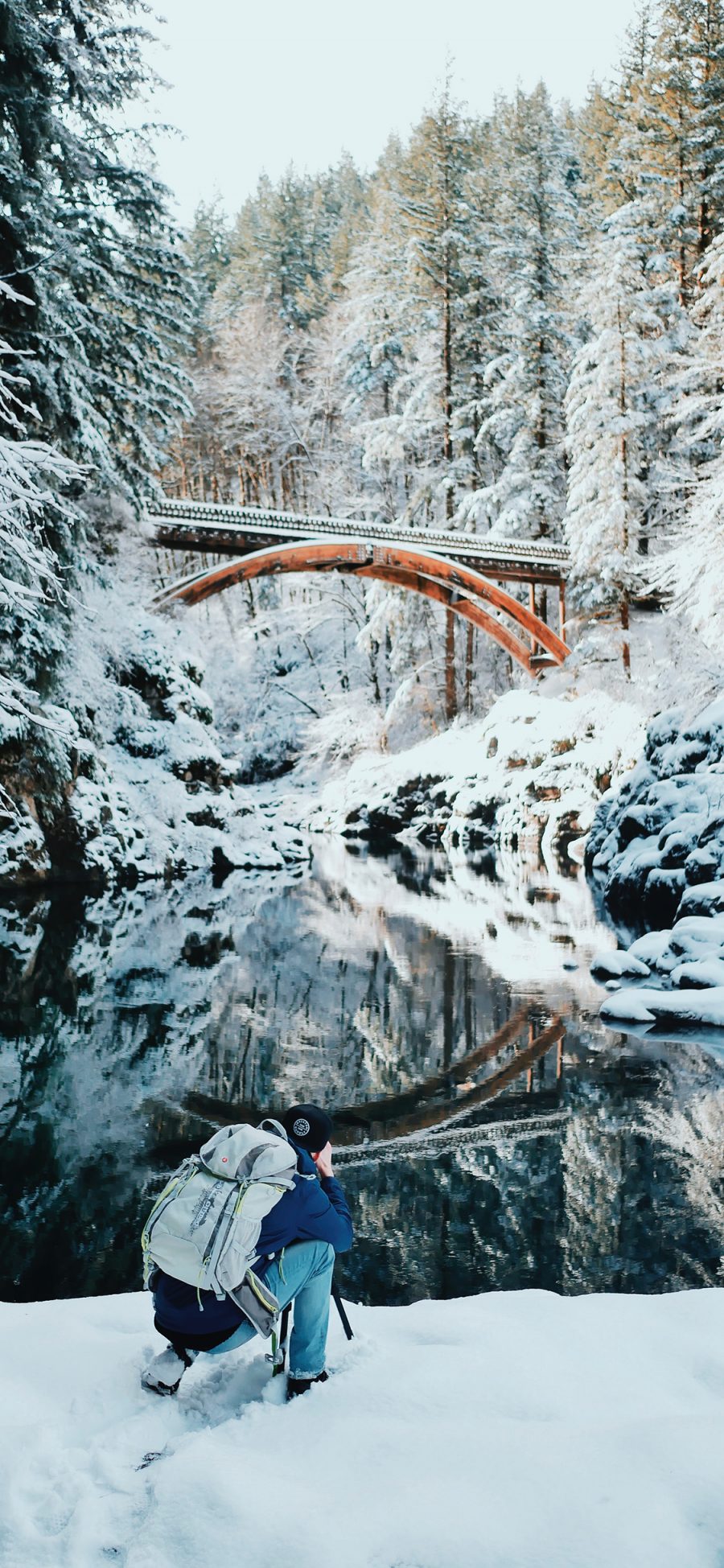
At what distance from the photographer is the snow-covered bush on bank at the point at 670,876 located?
8.32 metres

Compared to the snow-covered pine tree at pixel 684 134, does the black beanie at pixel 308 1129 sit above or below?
below

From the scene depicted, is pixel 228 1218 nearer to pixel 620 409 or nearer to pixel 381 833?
pixel 620 409

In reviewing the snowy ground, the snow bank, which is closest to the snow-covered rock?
the snow bank

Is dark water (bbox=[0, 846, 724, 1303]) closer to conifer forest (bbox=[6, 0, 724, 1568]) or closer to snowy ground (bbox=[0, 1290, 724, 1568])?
conifer forest (bbox=[6, 0, 724, 1568])

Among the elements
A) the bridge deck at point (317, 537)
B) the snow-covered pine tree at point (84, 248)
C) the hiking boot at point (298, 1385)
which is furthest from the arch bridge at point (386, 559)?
the hiking boot at point (298, 1385)

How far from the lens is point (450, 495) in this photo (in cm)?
3419

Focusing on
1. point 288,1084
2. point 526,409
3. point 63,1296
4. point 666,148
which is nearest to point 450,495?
point 526,409

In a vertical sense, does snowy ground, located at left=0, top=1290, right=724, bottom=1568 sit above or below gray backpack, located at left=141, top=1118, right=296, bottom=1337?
below

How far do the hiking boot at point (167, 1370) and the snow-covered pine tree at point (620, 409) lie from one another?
23.6m

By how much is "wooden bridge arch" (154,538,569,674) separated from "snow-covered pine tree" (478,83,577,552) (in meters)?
2.62

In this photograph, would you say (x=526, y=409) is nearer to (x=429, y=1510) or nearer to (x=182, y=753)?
(x=182, y=753)

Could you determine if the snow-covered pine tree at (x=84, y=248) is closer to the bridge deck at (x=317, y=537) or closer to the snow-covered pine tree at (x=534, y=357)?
the bridge deck at (x=317, y=537)

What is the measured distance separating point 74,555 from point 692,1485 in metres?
13.8

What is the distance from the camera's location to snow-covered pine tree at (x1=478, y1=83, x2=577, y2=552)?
99.9 feet
